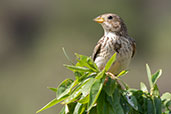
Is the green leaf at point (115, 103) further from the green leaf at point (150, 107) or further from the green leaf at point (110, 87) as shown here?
the green leaf at point (150, 107)

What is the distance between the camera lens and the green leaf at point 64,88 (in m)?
3.55

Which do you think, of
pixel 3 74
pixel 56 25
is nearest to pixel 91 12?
pixel 56 25

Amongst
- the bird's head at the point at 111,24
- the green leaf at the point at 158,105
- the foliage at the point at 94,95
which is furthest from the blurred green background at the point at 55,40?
the foliage at the point at 94,95

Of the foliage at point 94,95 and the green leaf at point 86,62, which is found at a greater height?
the green leaf at point 86,62

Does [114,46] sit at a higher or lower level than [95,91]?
lower

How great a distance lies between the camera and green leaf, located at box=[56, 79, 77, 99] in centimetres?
355

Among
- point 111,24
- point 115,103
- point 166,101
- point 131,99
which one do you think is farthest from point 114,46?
point 115,103

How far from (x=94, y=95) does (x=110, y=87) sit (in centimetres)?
14

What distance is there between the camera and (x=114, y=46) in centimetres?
536

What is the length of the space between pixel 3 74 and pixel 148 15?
23.8 feet

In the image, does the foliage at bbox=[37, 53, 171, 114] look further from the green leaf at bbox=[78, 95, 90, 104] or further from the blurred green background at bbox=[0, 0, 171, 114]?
the blurred green background at bbox=[0, 0, 171, 114]

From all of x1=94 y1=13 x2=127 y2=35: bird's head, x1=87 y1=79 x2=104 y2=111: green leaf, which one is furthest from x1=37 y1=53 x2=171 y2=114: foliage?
x1=94 y1=13 x2=127 y2=35: bird's head

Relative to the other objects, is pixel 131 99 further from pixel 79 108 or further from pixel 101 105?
pixel 79 108

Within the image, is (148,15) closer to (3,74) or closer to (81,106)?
(3,74)
